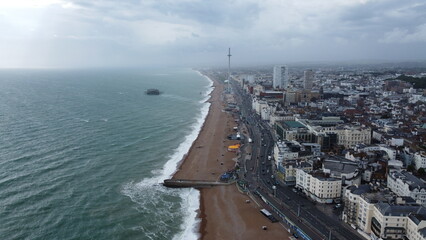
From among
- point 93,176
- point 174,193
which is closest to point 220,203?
point 174,193

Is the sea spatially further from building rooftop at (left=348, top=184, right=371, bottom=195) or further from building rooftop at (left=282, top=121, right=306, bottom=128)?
building rooftop at (left=282, top=121, right=306, bottom=128)

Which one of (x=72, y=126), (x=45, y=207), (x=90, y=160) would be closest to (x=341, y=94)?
(x=72, y=126)

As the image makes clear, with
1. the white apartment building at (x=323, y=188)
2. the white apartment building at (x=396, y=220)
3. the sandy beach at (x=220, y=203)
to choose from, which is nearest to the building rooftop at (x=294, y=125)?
the sandy beach at (x=220, y=203)

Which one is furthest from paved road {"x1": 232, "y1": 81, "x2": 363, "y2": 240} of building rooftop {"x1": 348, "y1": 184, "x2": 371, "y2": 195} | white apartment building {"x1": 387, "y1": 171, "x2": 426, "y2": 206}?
white apartment building {"x1": 387, "y1": 171, "x2": 426, "y2": 206}

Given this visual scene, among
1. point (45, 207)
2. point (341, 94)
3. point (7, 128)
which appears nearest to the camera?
point (45, 207)

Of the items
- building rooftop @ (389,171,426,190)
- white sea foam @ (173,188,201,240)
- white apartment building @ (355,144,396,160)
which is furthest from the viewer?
white apartment building @ (355,144,396,160)

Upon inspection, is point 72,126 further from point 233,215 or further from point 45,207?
point 233,215

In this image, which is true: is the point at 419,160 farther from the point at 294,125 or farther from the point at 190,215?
the point at 190,215
